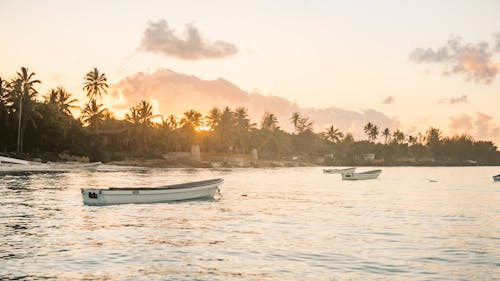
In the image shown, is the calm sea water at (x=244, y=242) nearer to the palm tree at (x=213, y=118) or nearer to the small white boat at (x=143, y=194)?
the small white boat at (x=143, y=194)

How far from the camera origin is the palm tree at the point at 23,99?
319ft

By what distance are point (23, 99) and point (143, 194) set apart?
244 feet

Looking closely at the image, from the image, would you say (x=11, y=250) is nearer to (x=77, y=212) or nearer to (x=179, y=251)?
(x=179, y=251)

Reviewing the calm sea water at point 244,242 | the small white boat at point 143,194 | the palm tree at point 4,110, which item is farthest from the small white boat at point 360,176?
the palm tree at point 4,110

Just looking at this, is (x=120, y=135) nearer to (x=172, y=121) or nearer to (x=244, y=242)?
(x=172, y=121)

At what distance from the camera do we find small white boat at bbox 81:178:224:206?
34531 millimetres

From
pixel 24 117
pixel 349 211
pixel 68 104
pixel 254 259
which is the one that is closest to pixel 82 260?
pixel 254 259

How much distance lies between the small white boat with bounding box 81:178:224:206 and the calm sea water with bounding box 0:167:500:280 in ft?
2.33

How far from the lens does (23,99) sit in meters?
98.8

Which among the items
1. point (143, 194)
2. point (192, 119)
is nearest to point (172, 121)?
point (192, 119)

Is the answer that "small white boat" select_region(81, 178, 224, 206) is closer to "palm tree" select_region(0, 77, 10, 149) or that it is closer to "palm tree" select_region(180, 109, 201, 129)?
"palm tree" select_region(0, 77, 10, 149)

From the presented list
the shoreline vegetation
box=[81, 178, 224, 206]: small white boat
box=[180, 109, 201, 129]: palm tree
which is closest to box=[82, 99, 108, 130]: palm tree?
the shoreline vegetation

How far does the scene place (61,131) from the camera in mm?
104562

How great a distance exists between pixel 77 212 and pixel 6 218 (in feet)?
15.0
